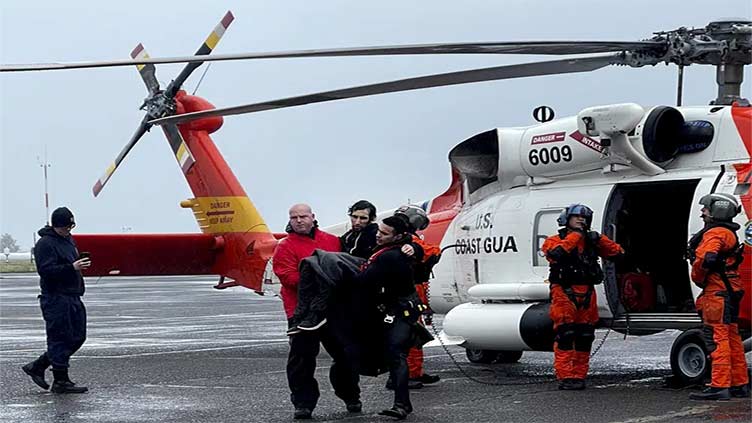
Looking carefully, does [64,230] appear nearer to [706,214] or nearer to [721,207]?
[706,214]

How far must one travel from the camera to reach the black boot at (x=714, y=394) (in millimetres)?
9234

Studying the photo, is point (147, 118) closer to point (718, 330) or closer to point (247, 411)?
point (247, 411)

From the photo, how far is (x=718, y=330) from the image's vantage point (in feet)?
30.8

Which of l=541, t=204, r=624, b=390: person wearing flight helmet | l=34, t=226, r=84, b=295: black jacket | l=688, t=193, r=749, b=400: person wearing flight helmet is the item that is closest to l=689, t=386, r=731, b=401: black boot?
l=688, t=193, r=749, b=400: person wearing flight helmet

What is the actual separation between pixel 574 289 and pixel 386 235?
212 centimetres

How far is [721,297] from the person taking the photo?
30.8ft

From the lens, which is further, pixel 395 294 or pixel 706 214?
pixel 706 214

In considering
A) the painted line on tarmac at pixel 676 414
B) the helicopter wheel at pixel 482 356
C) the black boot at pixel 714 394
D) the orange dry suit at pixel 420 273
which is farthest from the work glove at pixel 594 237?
the helicopter wheel at pixel 482 356

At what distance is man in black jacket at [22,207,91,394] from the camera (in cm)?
1051

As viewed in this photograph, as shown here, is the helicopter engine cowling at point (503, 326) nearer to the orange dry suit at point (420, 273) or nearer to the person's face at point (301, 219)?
the orange dry suit at point (420, 273)

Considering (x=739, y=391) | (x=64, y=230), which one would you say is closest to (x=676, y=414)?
(x=739, y=391)

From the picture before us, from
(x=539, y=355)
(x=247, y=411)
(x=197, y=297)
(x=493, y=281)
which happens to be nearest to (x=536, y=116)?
(x=493, y=281)

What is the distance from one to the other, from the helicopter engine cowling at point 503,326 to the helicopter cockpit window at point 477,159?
1.34 m

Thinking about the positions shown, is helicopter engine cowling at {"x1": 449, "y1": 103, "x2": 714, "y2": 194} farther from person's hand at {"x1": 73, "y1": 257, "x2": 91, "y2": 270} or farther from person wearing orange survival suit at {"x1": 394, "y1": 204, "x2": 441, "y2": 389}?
person's hand at {"x1": 73, "y1": 257, "x2": 91, "y2": 270}
